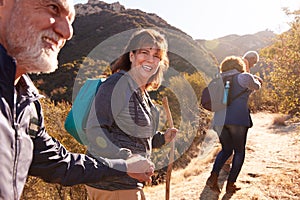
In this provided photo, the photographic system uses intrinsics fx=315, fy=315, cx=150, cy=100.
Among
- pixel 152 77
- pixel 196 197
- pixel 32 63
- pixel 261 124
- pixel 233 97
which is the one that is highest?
pixel 32 63

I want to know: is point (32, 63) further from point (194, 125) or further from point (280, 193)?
point (194, 125)

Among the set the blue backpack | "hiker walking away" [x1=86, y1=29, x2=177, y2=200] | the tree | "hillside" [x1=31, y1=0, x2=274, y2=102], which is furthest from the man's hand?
"hillside" [x1=31, y1=0, x2=274, y2=102]

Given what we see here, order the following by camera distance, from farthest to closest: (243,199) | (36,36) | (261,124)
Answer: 1. (261,124)
2. (243,199)
3. (36,36)

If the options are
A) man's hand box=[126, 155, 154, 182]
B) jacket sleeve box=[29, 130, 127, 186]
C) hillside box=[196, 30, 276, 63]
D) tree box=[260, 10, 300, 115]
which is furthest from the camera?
hillside box=[196, 30, 276, 63]

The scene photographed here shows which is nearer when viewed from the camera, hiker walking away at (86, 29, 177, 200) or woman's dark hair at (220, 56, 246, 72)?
hiker walking away at (86, 29, 177, 200)

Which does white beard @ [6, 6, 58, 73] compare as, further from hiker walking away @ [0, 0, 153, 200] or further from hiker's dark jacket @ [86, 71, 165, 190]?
hiker's dark jacket @ [86, 71, 165, 190]

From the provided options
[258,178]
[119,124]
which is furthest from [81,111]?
[258,178]

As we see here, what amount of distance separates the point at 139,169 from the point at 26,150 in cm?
57

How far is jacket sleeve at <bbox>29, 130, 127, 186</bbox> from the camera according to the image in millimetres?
1297

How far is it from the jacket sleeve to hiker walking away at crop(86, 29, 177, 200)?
28 cm

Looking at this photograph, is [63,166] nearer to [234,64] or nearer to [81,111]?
[81,111]

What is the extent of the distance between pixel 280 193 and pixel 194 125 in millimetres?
8183

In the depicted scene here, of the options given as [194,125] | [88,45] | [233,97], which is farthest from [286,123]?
[88,45]

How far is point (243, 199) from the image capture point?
4570 millimetres
